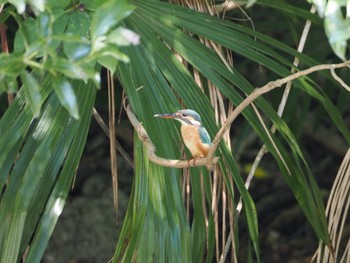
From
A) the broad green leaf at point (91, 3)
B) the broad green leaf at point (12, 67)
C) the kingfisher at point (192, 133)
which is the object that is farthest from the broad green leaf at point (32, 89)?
the kingfisher at point (192, 133)

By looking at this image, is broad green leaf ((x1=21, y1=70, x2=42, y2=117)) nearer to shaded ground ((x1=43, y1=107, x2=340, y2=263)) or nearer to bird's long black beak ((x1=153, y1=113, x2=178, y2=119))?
bird's long black beak ((x1=153, y1=113, x2=178, y2=119))

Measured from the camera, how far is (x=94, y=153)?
4938 mm

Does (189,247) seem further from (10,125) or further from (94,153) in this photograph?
(94,153)

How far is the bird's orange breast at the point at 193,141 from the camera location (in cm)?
217

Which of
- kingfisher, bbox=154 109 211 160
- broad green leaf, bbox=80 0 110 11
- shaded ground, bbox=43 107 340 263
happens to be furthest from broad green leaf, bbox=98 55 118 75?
shaded ground, bbox=43 107 340 263

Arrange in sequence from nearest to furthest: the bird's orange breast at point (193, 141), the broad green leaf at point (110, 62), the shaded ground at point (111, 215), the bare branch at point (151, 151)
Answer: the broad green leaf at point (110, 62) < the bare branch at point (151, 151) < the bird's orange breast at point (193, 141) < the shaded ground at point (111, 215)

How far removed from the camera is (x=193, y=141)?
217 centimetres

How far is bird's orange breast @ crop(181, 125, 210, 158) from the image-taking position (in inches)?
85.3

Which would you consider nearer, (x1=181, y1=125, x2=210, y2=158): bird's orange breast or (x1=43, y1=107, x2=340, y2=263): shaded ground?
(x1=181, y1=125, x2=210, y2=158): bird's orange breast

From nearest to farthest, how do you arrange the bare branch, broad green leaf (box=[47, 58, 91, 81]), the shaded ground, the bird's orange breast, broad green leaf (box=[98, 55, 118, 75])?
broad green leaf (box=[47, 58, 91, 81])
broad green leaf (box=[98, 55, 118, 75])
the bare branch
the bird's orange breast
the shaded ground

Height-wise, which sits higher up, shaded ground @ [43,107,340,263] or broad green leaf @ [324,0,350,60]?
broad green leaf @ [324,0,350,60]

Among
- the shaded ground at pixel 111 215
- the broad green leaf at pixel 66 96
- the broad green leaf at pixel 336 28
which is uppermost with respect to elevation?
the broad green leaf at pixel 336 28

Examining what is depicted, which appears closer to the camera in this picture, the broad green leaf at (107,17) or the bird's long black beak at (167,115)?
the broad green leaf at (107,17)

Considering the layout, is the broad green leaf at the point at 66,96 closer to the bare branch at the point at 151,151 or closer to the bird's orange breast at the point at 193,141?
the bare branch at the point at 151,151
